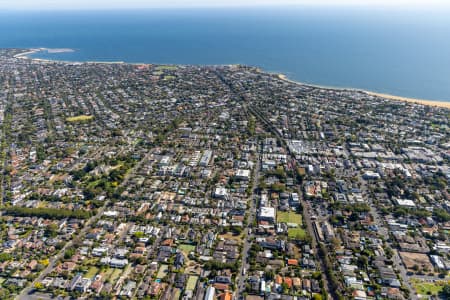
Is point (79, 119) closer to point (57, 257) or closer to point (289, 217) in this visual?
point (57, 257)

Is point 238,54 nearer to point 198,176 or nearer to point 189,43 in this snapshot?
point 189,43

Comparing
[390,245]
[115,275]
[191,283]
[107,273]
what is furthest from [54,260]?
[390,245]

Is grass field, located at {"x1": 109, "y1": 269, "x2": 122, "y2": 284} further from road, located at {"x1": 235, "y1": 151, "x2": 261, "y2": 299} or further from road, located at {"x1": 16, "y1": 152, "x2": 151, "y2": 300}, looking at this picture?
road, located at {"x1": 235, "y1": 151, "x2": 261, "y2": 299}

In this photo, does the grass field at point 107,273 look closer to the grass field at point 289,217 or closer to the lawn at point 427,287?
the grass field at point 289,217

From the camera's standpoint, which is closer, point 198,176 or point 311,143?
point 198,176

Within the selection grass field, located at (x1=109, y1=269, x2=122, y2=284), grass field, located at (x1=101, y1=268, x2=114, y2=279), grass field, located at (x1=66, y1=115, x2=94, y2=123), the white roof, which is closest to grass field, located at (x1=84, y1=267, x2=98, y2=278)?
grass field, located at (x1=101, y1=268, x2=114, y2=279)

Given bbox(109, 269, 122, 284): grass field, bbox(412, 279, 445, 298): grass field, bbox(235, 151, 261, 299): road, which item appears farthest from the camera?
bbox(109, 269, 122, 284): grass field

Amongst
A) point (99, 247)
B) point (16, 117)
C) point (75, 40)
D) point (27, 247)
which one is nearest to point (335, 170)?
point (99, 247)

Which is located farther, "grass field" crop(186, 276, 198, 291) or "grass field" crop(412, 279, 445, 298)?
"grass field" crop(186, 276, 198, 291)
